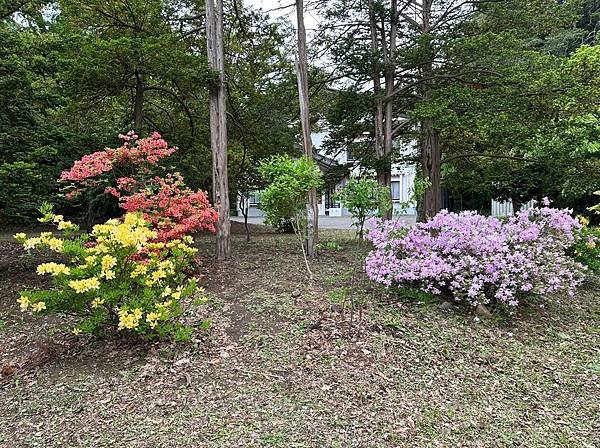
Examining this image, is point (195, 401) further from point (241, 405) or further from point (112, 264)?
point (112, 264)

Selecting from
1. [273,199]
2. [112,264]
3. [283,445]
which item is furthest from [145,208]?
[283,445]

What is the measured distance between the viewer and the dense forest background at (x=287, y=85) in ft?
17.4

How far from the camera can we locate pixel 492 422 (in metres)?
2.53

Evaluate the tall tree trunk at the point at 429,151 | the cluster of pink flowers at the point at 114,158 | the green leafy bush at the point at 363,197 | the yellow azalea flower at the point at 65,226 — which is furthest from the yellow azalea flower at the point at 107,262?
the tall tree trunk at the point at 429,151

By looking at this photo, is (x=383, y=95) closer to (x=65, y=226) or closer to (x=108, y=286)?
(x=65, y=226)

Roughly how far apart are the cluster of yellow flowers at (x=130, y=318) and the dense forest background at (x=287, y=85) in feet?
9.33

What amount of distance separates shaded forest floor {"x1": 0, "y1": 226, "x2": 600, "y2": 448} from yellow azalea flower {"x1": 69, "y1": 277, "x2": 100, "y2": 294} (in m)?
0.69

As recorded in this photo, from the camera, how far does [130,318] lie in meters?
2.77

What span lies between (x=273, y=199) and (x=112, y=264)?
6.37ft

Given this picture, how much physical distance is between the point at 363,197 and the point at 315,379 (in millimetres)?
1669

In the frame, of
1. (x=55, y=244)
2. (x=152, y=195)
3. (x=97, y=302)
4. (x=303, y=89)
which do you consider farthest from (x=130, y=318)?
(x=303, y=89)

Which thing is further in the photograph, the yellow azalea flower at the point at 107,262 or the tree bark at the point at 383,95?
the tree bark at the point at 383,95

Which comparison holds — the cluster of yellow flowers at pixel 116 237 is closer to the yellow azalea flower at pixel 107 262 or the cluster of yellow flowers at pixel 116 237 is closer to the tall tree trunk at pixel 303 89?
the yellow azalea flower at pixel 107 262

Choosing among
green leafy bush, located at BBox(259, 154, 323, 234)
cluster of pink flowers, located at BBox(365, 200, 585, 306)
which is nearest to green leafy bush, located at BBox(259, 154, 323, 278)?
green leafy bush, located at BBox(259, 154, 323, 234)
